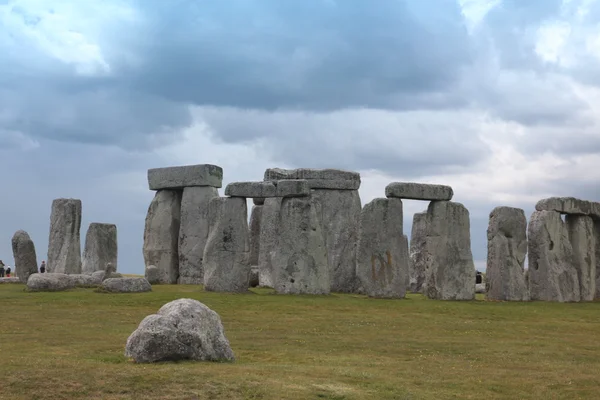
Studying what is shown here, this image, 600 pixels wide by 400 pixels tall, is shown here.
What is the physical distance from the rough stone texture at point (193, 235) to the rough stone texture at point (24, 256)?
5.74 meters

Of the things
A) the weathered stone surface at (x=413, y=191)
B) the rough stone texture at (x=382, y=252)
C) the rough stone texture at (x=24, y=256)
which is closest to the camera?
the rough stone texture at (x=382, y=252)

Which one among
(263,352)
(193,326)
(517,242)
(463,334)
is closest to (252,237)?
(517,242)

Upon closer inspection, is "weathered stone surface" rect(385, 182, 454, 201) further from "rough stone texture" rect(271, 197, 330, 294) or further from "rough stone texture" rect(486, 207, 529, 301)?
"rough stone texture" rect(271, 197, 330, 294)

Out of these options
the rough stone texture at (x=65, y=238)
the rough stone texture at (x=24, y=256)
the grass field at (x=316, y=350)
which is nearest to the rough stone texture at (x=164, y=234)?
the rough stone texture at (x=65, y=238)

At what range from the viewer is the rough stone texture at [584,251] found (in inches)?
1339

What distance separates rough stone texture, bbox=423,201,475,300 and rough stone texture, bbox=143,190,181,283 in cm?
1159

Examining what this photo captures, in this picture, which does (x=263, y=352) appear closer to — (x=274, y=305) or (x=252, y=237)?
(x=274, y=305)

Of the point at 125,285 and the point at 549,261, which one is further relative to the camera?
the point at 549,261

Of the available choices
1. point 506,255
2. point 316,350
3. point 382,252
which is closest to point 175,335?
point 316,350

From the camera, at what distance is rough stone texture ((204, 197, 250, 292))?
29.7 m

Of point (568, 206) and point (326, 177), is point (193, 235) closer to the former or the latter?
point (326, 177)

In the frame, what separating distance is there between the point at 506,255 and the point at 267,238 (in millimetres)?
9444

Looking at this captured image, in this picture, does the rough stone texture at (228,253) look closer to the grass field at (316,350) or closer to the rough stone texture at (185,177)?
the grass field at (316,350)

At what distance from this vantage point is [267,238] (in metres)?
35.6
